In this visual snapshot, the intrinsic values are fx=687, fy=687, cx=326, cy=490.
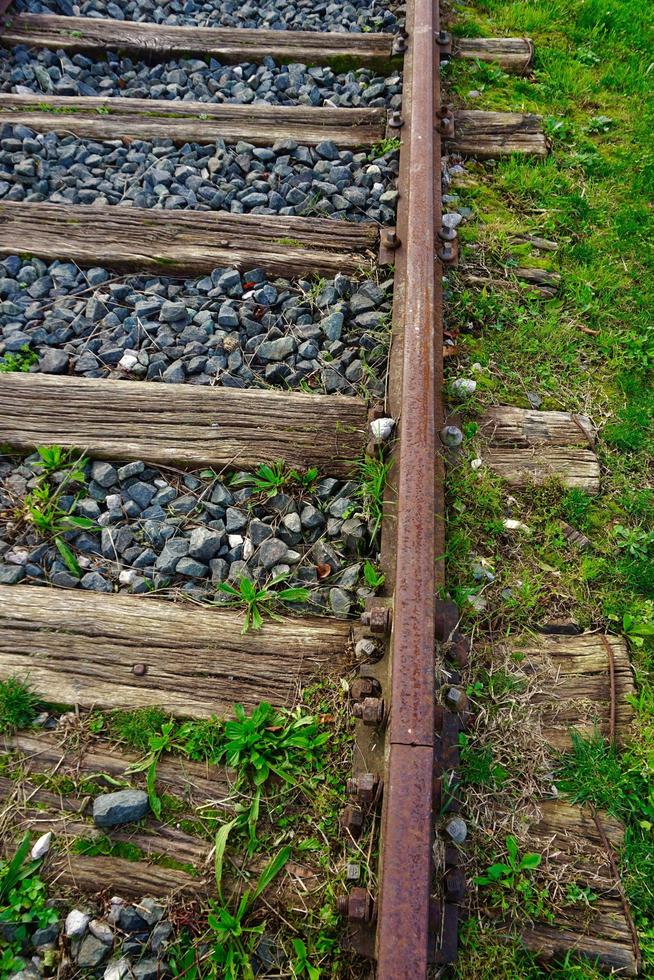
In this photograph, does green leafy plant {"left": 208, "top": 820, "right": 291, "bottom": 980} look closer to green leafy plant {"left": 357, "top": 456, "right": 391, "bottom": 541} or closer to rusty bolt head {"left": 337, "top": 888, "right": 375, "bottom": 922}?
rusty bolt head {"left": 337, "top": 888, "right": 375, "bottom": 922}

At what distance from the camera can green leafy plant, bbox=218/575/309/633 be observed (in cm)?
228

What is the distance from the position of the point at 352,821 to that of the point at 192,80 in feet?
13.7

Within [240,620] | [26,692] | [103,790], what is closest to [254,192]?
[240,620]

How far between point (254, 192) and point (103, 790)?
2.82 metres

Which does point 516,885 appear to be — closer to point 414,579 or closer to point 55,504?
point 414,579

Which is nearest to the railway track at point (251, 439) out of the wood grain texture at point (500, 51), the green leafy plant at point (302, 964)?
the green leafy plant at point (302, 964)

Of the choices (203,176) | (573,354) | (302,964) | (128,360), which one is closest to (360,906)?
(302,964)

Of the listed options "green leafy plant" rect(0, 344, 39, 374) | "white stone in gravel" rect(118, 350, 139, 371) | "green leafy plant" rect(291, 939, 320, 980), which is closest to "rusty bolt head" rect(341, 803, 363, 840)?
"green leafy plant" rect(291, 939, 320, 980)

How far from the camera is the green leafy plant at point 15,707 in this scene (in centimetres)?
211

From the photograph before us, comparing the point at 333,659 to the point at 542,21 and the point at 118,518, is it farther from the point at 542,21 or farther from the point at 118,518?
the point at 542,21

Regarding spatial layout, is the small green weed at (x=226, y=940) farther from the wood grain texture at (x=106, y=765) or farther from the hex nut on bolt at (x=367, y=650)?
the hex nut on bolt at (x=367, y=650)

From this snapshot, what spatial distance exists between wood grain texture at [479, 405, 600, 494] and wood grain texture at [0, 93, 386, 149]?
6.08 ft

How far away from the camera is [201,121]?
3830mm

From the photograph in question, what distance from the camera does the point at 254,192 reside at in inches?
137
